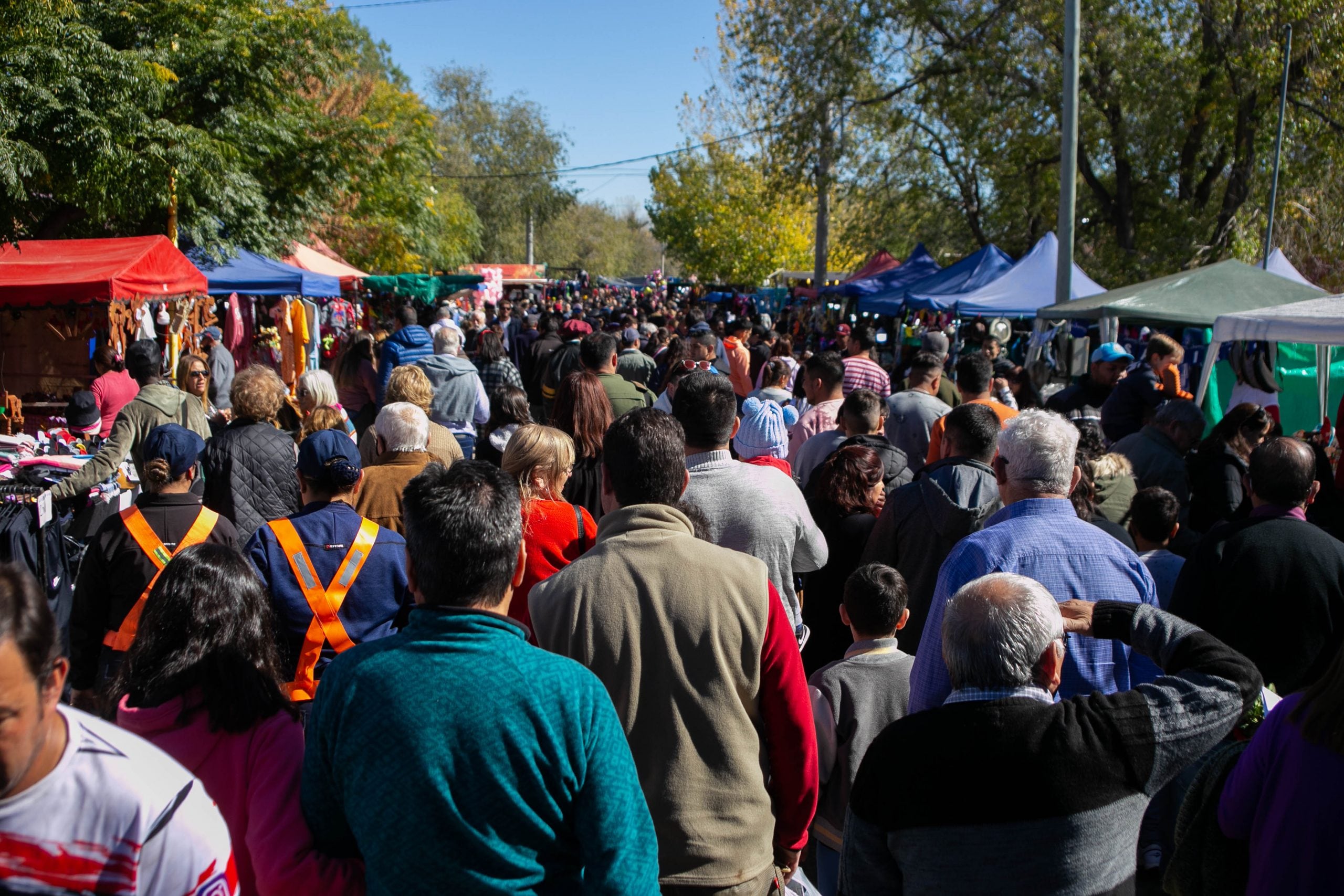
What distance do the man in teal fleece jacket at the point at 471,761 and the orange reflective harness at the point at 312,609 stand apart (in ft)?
4.72

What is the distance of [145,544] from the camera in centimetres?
349

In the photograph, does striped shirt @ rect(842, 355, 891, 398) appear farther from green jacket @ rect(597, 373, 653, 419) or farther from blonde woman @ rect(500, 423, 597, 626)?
blonde woman @ rect(500, 423, 597, 626)

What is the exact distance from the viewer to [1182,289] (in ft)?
32.3

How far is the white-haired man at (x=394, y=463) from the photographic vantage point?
4168mm

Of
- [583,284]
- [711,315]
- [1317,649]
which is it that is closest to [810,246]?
[583,284]

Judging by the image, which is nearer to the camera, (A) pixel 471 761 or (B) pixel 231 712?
(A) pixel 471 761

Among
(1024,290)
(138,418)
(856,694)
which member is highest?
(1024,290)

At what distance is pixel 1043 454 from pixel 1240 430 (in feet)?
10.7

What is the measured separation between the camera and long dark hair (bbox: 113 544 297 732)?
203 cm

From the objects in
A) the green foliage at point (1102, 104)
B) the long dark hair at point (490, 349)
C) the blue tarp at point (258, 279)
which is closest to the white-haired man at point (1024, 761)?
the long dark hair at point (490, 349)

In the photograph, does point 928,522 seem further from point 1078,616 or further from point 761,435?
point 1078,616

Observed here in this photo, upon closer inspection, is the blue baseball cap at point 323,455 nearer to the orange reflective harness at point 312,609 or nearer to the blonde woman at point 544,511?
the orange reflective harness at point 312,609

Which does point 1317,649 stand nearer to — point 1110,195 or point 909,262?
point 909,262

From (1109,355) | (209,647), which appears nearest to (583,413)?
(209,647)
